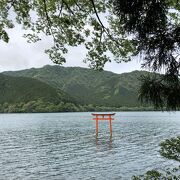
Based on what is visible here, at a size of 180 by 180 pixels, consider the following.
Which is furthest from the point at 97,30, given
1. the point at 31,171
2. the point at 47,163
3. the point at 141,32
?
the point at 47,163

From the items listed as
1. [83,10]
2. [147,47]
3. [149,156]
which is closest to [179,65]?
[147,47]

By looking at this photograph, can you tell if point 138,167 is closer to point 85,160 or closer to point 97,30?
point 85,160

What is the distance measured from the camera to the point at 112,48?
479 inches

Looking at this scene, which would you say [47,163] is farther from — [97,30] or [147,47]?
[147,47]

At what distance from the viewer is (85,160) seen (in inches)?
1587

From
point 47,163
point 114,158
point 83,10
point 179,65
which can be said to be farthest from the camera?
point 114,158

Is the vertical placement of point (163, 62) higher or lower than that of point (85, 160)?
higher

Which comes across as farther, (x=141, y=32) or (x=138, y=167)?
(x=138, y=167)

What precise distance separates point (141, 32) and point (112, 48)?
442 cm

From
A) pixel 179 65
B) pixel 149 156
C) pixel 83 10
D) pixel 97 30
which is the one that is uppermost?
pixel 83 10

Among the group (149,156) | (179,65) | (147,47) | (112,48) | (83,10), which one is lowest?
(149,156)

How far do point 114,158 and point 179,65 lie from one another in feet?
119

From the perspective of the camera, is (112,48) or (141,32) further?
(112,48)

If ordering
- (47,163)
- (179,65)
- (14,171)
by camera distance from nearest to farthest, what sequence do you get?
(179,65), (14,171), (47,163)
